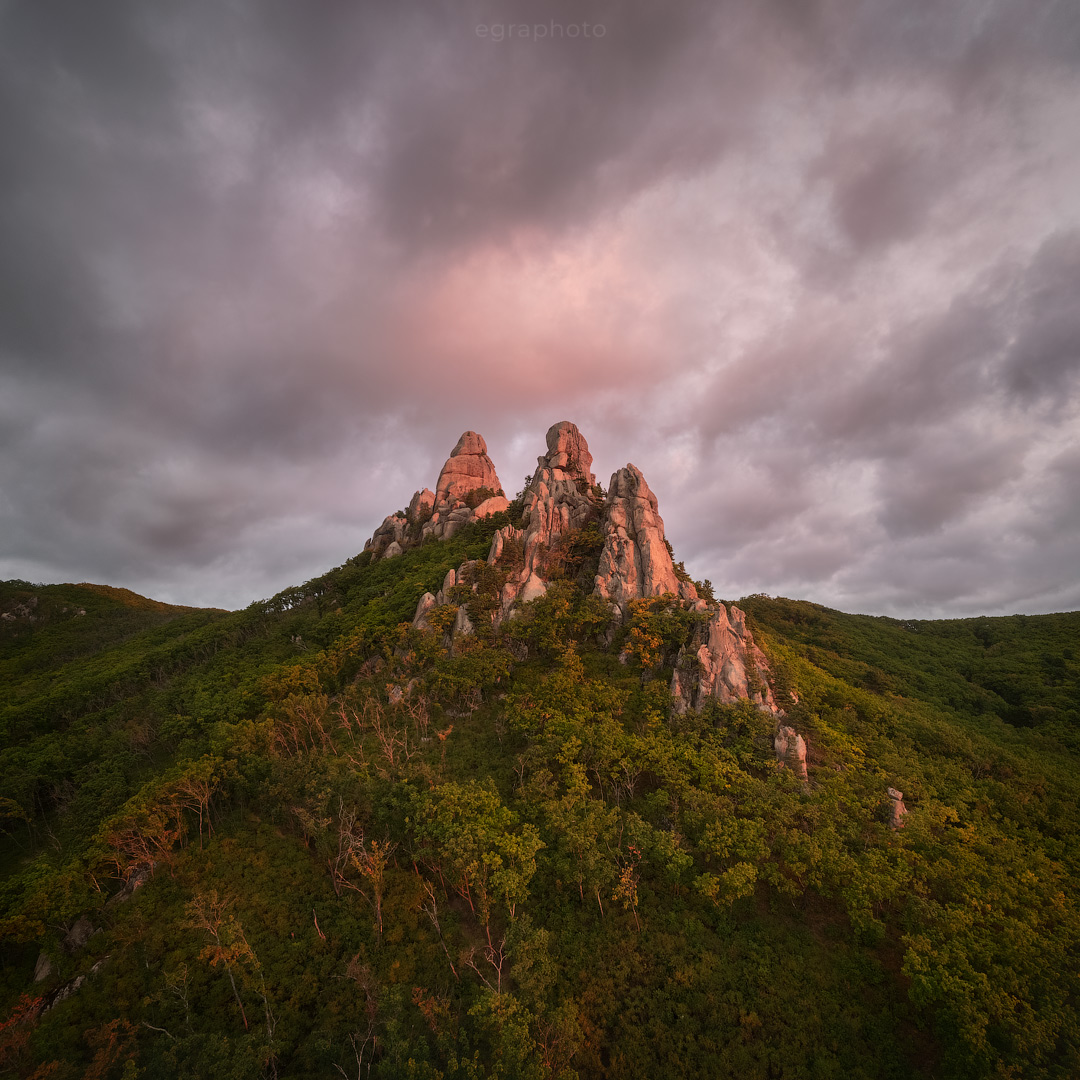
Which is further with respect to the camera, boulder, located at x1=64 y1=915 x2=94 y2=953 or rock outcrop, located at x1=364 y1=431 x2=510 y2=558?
rock outcrop, located at x1=364 y1=431 x2=510 y2=558

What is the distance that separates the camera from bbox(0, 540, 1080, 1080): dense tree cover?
1856 centimetres

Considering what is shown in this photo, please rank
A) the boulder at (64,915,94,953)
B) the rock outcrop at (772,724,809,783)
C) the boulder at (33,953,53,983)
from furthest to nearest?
1. the rock outcrop at (772,724,809,783)
2. the boulder at (64,915,94,953)
3. the boulder at (33,953,53,983)

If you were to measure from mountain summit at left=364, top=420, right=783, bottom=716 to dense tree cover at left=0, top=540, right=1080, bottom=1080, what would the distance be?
9.81 feet

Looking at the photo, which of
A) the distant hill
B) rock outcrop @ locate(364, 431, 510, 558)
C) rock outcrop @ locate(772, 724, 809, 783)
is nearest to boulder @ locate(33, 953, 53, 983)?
the distant hill

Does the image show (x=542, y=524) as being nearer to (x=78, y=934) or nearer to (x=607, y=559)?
(x=607, y=559)

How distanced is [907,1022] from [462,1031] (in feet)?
67.4

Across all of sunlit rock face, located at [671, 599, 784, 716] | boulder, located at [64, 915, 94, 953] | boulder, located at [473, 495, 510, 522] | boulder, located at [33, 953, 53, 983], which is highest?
boulder, located at [473, 495, 510, 522]

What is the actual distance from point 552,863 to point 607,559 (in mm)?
35505

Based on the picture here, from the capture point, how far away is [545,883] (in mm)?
26969

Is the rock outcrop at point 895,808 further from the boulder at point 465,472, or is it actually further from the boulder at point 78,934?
the boulder at point 465,472

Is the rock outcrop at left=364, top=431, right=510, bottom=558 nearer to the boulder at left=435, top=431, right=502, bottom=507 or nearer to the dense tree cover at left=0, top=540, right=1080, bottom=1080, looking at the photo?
the boulder at left=435, top=431, right=502, bottom=507

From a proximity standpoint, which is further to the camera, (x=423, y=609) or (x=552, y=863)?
(x=423, y=609)

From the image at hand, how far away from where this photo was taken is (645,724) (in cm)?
3531

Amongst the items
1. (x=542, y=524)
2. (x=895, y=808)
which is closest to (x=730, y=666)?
(x=895, y=808)
